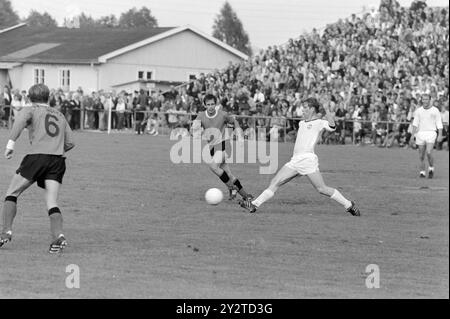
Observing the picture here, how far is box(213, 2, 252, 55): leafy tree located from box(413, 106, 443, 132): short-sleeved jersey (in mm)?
82610

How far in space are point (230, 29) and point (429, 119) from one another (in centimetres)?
8691

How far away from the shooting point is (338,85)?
121ft

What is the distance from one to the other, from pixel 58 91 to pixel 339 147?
12.2 meters

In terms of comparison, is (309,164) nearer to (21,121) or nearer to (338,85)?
(21,121)

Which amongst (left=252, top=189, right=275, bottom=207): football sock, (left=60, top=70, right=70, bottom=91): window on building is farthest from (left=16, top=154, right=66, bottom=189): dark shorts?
(left=60, top=70, right=70, bottom=91): window on building

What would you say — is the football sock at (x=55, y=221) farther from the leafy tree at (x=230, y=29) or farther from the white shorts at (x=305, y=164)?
the leafy tree at (x=230, y=29)

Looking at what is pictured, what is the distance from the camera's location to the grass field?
8961 millimetres

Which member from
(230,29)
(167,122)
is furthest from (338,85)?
(230,29)

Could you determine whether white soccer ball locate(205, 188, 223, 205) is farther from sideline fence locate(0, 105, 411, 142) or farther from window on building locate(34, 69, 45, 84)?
window on building locate(34, 69, 45, 84)

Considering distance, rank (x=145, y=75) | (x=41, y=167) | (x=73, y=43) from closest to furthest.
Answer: (x=41, y=167), (x=73, y=43), (x=145, y=75)

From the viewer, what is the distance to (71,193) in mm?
17172

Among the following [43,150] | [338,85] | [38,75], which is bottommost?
[43,150]
